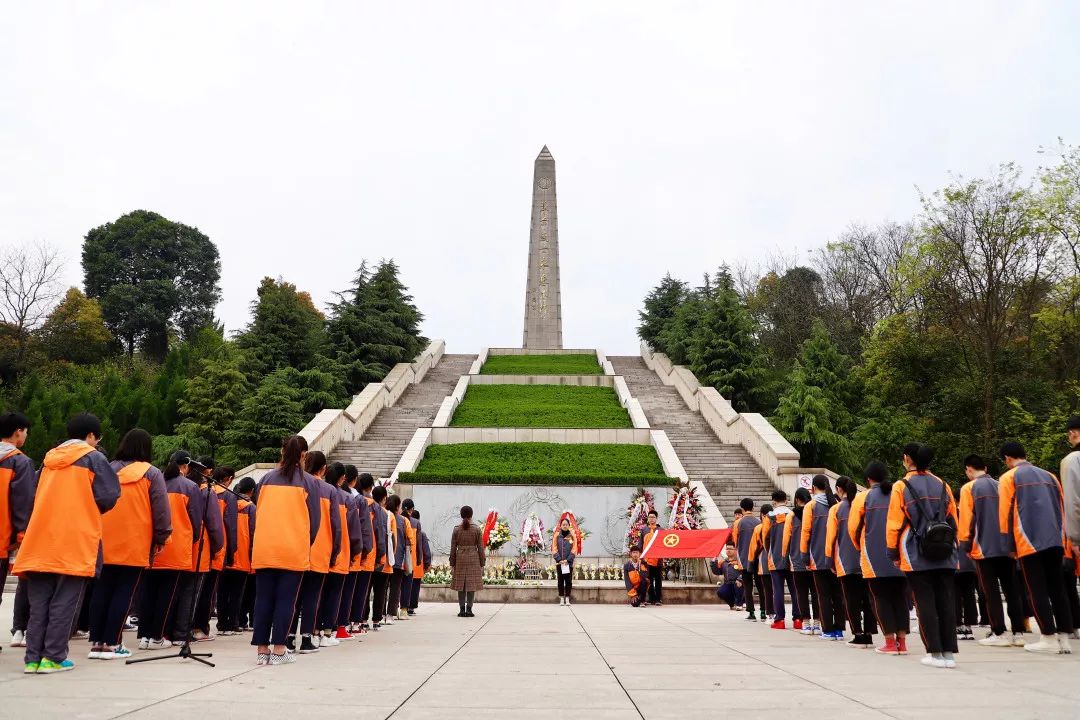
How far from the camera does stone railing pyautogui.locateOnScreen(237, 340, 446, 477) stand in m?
25.2

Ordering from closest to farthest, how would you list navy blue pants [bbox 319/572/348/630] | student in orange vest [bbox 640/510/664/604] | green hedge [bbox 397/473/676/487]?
navy blue pants [bbox 319/572/348/630] < student in orange vest [bbox 640/510/664/604] < green hedge [bbox 397/473/676/487]

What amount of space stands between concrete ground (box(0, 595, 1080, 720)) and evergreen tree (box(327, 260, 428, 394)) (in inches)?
1137

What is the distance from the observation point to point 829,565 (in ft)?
29.7

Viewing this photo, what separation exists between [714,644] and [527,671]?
9.14 feet

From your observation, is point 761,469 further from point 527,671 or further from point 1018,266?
point 527,671

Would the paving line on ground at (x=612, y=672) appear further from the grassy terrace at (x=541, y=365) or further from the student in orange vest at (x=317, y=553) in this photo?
the grassy terrace at (x=541, y=365)

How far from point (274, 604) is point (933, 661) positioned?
474 cm

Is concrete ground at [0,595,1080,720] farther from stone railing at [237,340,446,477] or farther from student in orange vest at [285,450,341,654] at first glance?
stone railing at [237,340,446,477]

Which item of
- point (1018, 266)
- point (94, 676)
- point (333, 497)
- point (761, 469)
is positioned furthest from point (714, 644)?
point (1018, 266)

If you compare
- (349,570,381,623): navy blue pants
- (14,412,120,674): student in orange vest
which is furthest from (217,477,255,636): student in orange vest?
(14,412,120,674): student in orange vest

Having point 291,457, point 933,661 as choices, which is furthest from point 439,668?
→ point 933,661

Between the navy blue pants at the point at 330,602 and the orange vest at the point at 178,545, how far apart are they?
118 cm

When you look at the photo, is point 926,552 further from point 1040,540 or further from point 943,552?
point 1040,540

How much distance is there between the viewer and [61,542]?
599 centimetres
